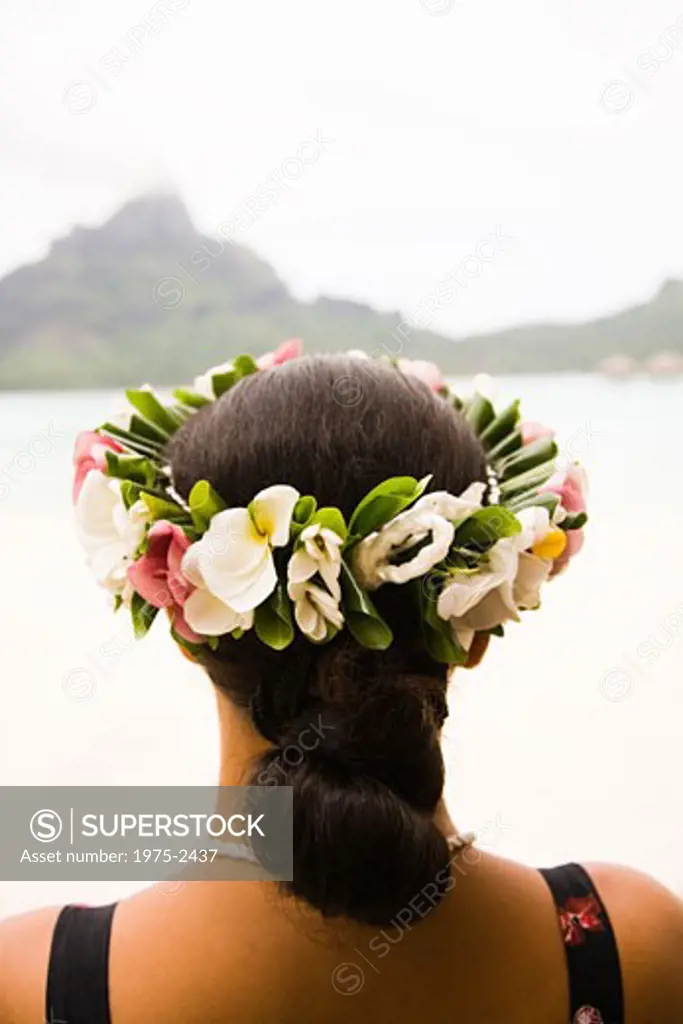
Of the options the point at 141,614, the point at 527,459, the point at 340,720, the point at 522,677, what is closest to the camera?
the point at 340,720

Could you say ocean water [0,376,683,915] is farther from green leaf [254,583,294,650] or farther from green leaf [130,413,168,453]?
green leaf [254,583,294,650]

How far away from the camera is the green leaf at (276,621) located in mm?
708

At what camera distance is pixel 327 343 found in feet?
5.17

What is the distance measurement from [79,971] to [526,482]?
467mm

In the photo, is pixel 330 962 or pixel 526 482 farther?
pixel 526 482

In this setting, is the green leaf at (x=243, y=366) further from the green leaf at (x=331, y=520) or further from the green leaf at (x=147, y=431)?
the green leaf at (x=331, y=520)

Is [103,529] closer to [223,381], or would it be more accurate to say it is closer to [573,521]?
[223,381]

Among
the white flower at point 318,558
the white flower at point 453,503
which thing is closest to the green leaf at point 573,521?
the white flower at point 453,503

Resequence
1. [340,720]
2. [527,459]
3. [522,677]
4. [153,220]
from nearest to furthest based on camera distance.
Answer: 1. [340,720]
2. [527,459]
3. [153,220]
4. [522,677]

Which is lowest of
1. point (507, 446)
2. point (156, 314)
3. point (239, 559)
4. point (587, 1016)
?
point (587, 1016)

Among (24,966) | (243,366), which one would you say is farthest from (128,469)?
(24,966)

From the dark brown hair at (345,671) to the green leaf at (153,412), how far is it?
87 mm

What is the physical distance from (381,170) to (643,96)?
382 mm

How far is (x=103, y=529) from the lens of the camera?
815mm
